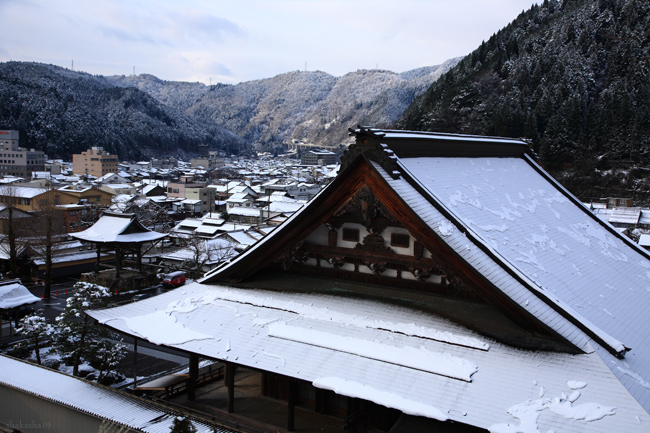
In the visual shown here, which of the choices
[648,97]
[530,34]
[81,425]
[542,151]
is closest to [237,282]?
[81,425]

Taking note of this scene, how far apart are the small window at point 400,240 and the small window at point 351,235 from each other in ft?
2.65

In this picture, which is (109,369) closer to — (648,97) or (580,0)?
(648,97)

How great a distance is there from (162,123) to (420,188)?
188 metres

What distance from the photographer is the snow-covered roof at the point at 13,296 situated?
74.0 feet

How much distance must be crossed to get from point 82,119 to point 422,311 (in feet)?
510

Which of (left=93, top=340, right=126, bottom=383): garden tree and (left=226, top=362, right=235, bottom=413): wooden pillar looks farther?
(left=93, top=340, right=126, bottom=383): garden tree

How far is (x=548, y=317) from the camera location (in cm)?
754

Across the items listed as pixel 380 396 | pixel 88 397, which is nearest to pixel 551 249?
pixel 380 396

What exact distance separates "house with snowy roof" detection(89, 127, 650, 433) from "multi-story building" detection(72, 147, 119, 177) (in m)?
106

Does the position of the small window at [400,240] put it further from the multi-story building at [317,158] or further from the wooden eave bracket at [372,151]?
the multi-story building at [317,158]

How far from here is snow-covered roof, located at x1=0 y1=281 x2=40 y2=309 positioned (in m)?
22.5

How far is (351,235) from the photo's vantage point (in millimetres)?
9984

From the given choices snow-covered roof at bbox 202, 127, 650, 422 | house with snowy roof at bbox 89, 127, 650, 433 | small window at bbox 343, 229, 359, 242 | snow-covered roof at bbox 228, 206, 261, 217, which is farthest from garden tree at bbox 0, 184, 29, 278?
small window at bbox 343, 229, 359, 242

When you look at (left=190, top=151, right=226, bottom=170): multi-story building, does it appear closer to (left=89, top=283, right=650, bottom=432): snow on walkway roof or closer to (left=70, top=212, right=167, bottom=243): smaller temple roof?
(left=70, top=212, right=167, bottom=243): smaller temple roof
